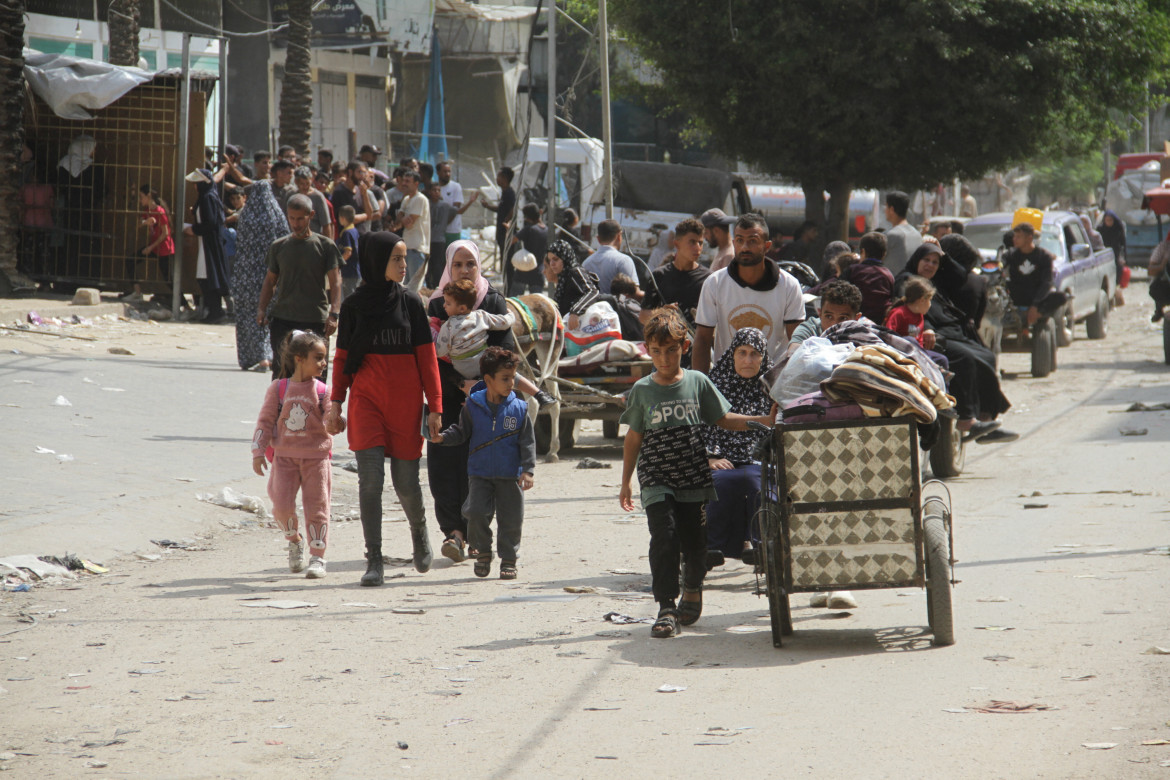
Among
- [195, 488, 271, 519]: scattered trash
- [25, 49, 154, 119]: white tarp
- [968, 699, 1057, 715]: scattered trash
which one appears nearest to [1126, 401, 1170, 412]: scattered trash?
[195, 488, 271, 519]: scattered trash

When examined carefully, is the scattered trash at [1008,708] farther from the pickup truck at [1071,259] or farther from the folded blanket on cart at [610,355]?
the pickup truck at [1071,259]

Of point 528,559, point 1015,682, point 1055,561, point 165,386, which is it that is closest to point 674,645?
point 1015,682

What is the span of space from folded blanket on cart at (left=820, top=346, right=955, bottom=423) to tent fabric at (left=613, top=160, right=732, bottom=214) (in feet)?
53.2

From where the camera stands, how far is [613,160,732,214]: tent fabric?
21688 millimetres

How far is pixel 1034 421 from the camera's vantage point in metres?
13.2

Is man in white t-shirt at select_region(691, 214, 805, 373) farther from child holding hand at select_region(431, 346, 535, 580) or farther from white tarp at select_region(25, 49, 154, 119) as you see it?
white tarp at select_region(25, 49, 154, 119)

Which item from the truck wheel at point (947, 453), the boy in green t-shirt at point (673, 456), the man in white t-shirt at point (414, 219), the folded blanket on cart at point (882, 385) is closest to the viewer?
the folded blanket on cart at point (882, 385)

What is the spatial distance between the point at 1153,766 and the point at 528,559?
4217 millimetres

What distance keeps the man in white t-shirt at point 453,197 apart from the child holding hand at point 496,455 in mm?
13265

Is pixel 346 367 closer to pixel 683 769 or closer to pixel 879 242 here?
pixel 683 769

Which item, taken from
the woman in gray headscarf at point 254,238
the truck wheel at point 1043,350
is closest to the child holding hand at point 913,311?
the woman in gray headscarf at point 254,238

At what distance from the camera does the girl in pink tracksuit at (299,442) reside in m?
7.10

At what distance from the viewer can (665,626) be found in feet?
19.1

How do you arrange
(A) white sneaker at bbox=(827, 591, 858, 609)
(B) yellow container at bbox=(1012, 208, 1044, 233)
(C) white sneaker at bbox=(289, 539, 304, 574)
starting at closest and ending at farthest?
(A) white sneaker at bbox=(827, 591, 858, 609)
(C) white sneaker at bbox=(289, 539, 304, 574)
(B) yellow container at bbox=(1012, 208, 1044, 233)
